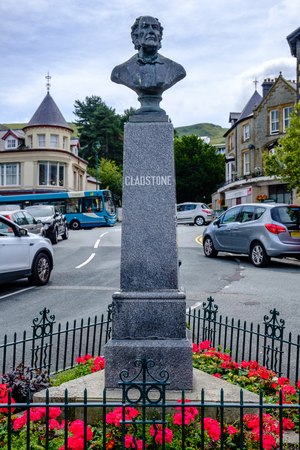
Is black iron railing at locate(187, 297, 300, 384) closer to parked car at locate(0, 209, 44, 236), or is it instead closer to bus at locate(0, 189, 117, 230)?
parked car at locate(0, 209, 44, 236)

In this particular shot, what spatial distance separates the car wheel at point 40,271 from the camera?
32.8ft

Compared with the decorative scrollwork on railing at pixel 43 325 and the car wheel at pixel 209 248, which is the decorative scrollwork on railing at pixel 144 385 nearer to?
the decorative scrollwork on railing at pixel 43 325

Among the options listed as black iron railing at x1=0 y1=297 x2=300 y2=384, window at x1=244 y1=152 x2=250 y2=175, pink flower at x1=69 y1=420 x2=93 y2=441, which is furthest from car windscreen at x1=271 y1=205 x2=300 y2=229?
window at x1=244 y1=152 x2=250 y2=175

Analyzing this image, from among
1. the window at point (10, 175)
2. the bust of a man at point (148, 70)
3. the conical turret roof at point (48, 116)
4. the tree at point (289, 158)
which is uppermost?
the conical turret roof at point (48, 116)

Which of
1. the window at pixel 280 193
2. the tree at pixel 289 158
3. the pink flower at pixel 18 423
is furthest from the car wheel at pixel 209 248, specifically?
the window at pixel 280 193

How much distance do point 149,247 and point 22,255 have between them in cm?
600

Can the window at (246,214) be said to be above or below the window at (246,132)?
below

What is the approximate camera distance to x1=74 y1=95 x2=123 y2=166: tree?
229ft

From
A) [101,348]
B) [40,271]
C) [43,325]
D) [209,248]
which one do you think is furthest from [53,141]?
[43,325]

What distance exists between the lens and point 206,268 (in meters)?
12.4

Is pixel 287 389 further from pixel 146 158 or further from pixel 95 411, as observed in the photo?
pixel 146 158

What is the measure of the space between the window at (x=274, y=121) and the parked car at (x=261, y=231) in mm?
29544

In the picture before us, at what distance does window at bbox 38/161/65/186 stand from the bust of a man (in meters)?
41.4

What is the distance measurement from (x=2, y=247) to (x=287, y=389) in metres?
6.77
